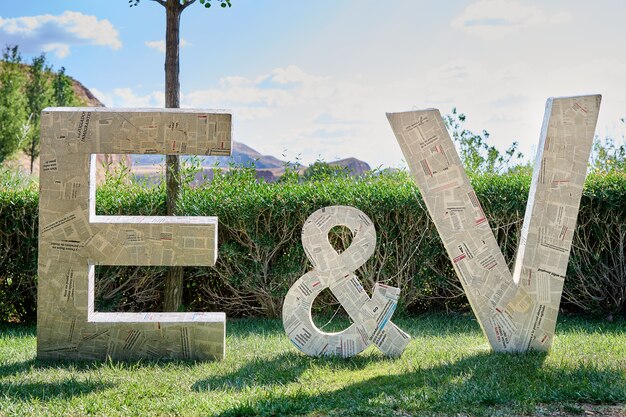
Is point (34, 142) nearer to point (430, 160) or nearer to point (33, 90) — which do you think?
point (33, 90)

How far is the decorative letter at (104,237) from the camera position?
215 inches

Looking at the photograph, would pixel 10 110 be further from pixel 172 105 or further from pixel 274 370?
pixel 274 370

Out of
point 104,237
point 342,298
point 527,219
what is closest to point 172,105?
point 104,237

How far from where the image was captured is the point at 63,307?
5.54m

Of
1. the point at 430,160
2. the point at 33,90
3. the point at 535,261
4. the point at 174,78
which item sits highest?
the point at 33,90

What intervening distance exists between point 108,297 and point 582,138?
5.34m

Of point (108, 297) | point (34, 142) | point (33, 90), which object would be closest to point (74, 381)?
point (108, 297)

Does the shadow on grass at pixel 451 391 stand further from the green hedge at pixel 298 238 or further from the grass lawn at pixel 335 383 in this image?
the green hedge at pixel 298 238

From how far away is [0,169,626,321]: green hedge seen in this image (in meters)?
7.69

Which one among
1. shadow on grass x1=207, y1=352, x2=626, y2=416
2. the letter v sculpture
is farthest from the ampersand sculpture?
the letter v sculpture

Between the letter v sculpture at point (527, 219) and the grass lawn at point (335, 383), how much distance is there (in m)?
0.33

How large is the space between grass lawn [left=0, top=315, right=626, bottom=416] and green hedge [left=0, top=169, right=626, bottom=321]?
173 cm

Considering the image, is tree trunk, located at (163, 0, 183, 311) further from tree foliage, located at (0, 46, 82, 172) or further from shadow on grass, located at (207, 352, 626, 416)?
tree foliage, located at (0, 46, 82, 172)

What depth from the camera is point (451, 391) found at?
4469 millimetres
